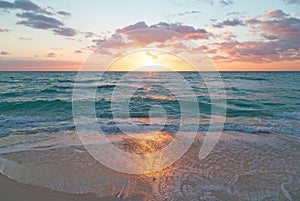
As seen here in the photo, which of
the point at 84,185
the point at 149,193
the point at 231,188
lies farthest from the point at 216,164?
the point at 84,185

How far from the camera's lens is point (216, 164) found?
572 cm

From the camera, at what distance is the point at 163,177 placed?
495 cm

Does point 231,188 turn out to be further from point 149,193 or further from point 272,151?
point 272,151

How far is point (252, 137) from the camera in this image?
27.8 ft

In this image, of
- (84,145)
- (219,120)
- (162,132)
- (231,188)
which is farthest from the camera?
(219,120)

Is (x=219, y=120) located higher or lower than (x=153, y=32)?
lower

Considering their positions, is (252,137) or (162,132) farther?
(162,132)

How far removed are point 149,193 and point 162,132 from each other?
4.99m

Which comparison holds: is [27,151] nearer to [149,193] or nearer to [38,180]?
[38,180]

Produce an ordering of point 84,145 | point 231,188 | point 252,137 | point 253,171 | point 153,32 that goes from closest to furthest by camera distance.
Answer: point 231,188
point 253,171
point 84,145
point 153,32
point 252,137

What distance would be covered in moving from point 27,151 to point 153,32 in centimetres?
556

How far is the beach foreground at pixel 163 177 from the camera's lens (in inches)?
167

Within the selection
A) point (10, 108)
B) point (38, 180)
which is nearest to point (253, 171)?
point (38, 180)

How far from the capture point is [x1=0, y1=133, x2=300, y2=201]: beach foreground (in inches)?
167
